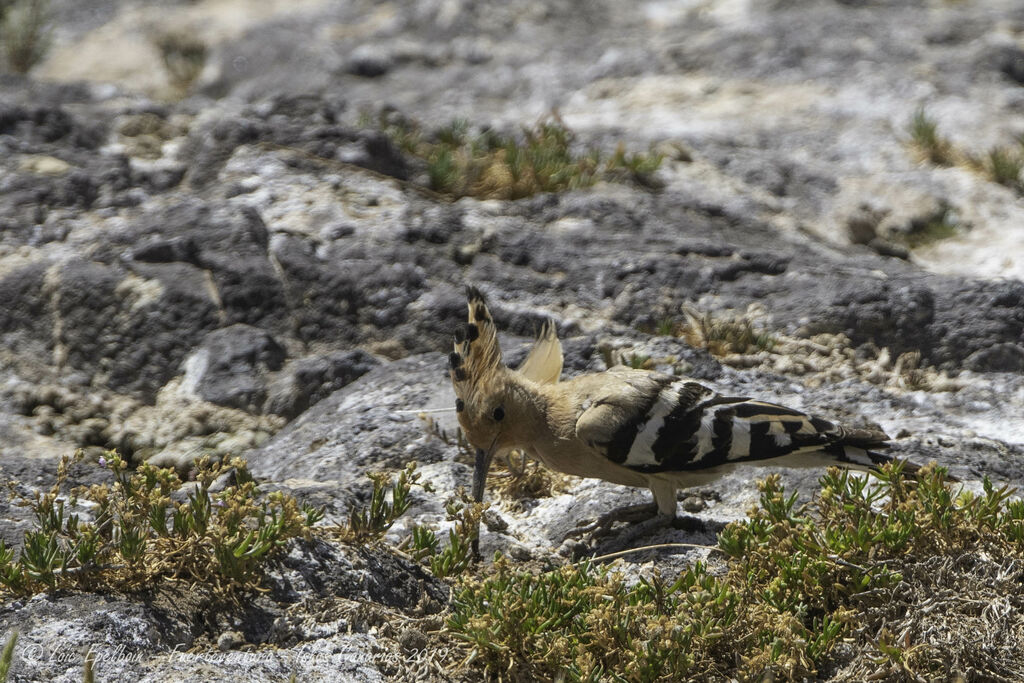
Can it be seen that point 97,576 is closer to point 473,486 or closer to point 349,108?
point 473,486

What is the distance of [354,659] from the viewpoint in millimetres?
3393

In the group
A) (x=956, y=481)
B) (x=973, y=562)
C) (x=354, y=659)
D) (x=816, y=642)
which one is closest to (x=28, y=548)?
(x=354, y=659)

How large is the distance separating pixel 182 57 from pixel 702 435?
296 inches

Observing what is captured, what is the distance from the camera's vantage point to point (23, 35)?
356 inches

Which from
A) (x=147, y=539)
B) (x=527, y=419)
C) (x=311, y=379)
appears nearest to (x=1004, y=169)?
(x=527, y=419)

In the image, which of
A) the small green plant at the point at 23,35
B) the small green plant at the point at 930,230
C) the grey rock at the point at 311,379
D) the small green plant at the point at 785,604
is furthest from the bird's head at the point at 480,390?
the small green plant at the point at 23,35

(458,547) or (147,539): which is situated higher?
(147,539)

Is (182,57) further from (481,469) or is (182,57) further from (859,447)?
(859,447)

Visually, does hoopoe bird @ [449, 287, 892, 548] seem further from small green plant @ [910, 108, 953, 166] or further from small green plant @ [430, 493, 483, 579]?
small green plant @ [910, 108, 953, 166]

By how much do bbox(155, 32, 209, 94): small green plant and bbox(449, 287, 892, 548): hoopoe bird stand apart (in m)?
6.24

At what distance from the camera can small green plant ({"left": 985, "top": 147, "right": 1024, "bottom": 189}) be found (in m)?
6.93

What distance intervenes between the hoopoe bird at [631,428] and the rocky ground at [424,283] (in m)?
0.26

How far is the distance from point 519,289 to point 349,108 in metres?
2.83

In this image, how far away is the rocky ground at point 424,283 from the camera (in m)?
4.17
